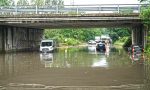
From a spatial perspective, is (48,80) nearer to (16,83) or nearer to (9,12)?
(16,83)

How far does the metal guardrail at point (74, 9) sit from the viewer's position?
4969 centimetres

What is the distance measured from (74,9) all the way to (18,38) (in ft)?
78.8

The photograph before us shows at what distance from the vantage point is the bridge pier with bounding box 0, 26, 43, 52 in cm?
6349

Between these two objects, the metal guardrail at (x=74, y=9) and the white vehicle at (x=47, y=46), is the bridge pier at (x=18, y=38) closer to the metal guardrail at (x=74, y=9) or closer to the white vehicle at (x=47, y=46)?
the white vehicle at (x=47, y=46)

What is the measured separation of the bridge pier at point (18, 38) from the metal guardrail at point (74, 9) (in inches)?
452

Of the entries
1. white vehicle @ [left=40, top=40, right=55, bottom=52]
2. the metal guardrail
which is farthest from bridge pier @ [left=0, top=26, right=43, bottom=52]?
the metal guardrail

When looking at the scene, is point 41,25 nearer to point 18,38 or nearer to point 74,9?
point 18,38

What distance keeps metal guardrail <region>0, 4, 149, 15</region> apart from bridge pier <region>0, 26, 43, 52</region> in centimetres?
1149

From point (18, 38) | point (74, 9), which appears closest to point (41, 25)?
point (18, 38)

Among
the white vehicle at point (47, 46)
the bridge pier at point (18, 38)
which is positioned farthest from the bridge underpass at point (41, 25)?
the white vehicle at point (47, 46)

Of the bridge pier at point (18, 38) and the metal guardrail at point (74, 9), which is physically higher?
the metal guardrail at point (74, 9)

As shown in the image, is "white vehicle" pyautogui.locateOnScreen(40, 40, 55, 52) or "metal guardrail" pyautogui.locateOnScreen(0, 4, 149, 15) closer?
"metal guardrail" pyautogui.locateOnScreen(0, 4, 149, 15)

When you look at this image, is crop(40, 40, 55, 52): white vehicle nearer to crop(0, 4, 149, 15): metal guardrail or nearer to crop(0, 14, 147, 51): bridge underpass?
crop(0, 14, 147, 51): bridge underpass

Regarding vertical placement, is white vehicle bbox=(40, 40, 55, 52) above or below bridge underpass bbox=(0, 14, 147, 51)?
below
